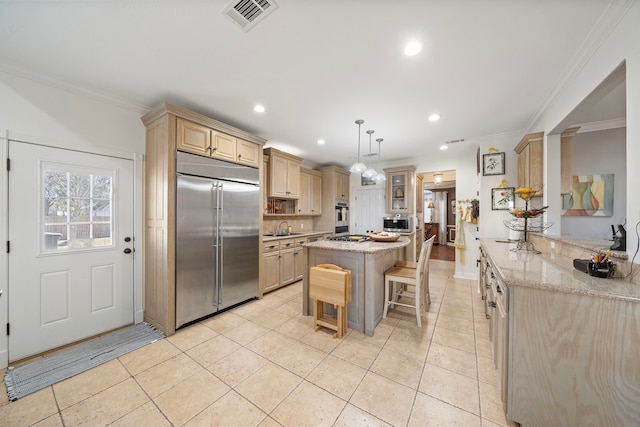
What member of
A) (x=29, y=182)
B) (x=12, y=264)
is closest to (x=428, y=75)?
(x=29, y=182)

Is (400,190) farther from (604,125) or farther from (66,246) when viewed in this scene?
(66,246)

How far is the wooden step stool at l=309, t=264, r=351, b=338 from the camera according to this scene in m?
2.40

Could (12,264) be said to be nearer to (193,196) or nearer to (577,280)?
(193,196)

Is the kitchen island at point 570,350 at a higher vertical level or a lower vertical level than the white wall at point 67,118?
lower

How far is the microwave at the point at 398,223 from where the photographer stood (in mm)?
5328

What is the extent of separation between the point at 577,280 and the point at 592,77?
172 cm

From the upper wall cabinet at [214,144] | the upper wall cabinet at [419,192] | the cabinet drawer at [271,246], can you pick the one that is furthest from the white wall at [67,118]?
the upper wall cabinet at [419,192]

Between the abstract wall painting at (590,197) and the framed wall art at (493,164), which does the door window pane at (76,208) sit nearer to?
the framed wall art at (493,164)

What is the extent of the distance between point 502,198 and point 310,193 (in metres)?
3.68

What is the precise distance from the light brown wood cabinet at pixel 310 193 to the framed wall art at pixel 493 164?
3400 mm

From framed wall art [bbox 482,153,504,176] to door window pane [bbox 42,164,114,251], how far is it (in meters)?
5.47

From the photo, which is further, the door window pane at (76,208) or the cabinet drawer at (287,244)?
the cabinet drawer at (287,244)

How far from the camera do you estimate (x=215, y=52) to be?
6.19 ft

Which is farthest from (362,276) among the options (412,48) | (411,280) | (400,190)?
(400,190)
